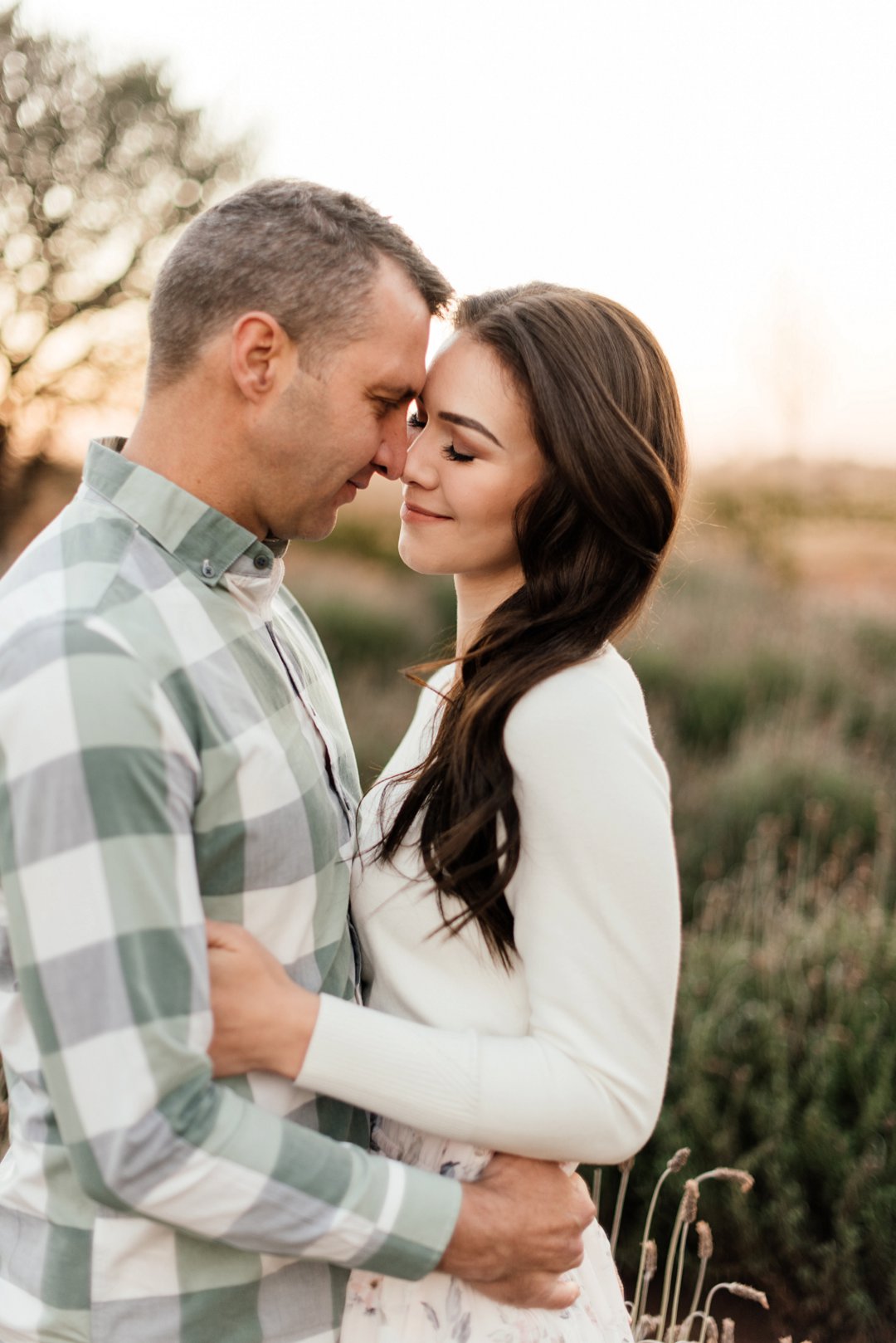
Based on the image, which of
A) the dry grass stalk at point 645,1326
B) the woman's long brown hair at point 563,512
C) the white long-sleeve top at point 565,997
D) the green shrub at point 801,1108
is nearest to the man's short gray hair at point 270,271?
the woman's long brown hair at point 563,512

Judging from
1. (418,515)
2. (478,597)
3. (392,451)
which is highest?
(392,451)

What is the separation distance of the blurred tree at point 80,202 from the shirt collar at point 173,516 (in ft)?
37.7

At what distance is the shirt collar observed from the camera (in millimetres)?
1635

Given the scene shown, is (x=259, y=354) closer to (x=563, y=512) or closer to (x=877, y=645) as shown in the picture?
(x=563, y=512)

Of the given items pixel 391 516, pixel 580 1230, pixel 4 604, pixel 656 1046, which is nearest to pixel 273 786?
pixel 4 604

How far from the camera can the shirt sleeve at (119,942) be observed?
130cm

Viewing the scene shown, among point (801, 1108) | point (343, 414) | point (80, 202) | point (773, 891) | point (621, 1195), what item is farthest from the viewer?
point (80, 202)

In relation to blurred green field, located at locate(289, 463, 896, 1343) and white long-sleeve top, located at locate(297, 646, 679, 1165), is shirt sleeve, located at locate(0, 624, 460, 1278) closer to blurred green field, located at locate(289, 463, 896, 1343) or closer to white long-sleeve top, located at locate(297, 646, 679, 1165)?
white long-sleeve top, located at locate(297, 646, 679, 1165)

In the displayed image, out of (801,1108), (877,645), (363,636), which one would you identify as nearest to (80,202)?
(363,636)

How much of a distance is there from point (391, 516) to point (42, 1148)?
1619 centimetres

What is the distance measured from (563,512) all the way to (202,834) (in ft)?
2.79

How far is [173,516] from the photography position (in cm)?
164

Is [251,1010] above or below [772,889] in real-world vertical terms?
above

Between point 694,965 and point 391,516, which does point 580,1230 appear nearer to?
point 694,965
